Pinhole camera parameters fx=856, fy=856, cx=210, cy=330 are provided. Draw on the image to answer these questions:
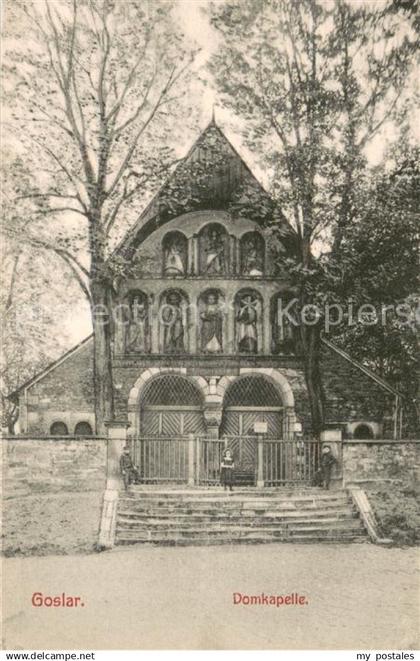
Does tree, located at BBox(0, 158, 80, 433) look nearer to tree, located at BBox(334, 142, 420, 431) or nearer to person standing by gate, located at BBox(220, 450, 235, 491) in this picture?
person standing by gate, located at BBox(220, 450, 235, 491)

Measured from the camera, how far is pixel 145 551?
12898mm

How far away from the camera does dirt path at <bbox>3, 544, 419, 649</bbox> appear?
Result: 36.0 ft

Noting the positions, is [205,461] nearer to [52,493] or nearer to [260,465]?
[260,465]

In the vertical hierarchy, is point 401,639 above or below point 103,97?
below

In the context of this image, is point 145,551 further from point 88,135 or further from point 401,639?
point 88,135

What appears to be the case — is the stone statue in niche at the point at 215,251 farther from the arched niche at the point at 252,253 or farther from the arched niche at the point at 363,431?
the arched niche at the point at 363,431

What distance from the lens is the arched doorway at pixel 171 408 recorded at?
18.2 m

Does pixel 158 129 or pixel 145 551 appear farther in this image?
pixel 158 129

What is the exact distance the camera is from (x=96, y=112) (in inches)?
577

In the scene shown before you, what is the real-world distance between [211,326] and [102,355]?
300 centimetres

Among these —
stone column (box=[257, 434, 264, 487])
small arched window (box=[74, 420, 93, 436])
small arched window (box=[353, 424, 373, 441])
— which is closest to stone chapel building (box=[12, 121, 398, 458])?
small arched window (box=[353, 424, 373, 441])

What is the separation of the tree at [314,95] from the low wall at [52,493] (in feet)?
14.9

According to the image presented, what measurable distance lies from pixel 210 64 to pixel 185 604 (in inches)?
329

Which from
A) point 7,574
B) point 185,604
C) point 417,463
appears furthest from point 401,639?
point 7,574
